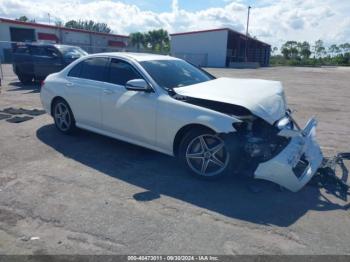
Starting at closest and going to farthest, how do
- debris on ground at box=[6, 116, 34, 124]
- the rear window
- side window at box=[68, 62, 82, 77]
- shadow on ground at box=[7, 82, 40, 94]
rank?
side window at box=[68, 62, 82, 77], debris on ground at box=[6, 116, 34, 124], shadow on ground at box=[7, 82, 40, 94], the rear window

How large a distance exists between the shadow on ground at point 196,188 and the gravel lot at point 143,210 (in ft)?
0.04

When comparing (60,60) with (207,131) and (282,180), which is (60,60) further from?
(282,180)

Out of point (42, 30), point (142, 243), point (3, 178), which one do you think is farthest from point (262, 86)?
point (42, 30)

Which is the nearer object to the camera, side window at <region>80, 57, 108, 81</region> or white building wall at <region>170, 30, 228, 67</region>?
side window at <region>80, 57, 108, 81</region>

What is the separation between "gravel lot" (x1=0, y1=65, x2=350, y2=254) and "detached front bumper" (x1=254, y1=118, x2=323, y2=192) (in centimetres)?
27

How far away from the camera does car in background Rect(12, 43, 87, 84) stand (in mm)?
12406

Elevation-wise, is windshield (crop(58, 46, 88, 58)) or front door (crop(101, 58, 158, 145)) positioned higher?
windshield (crop(58, 46, 88, 58))

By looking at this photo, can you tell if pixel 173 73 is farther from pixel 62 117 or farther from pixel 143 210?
pixel 62 117

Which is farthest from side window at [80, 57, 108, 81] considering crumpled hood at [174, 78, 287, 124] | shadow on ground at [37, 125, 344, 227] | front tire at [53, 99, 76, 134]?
crumpled hood at [174, 78, 287, 124]

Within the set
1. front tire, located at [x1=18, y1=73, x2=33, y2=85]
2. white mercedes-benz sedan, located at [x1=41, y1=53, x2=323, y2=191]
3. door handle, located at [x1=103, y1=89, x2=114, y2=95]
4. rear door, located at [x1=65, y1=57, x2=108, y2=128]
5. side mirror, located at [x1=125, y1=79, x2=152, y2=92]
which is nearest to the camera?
white mercedes-benz sedan, located at [x1=41, y1=53, x2=323, y2=191]

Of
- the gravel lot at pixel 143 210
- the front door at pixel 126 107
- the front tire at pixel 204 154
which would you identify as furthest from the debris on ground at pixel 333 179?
the front door at pixel 126 107

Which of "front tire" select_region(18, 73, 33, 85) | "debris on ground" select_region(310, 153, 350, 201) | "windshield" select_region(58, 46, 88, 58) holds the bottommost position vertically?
"debris on ground" select_region(310, 153, 350, 201)

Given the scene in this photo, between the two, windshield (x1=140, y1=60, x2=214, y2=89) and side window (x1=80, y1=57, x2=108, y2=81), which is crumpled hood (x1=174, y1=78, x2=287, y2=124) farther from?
side window (x1=80, y1=57, x2=108, y2=81)

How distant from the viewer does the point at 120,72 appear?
4.95 m
